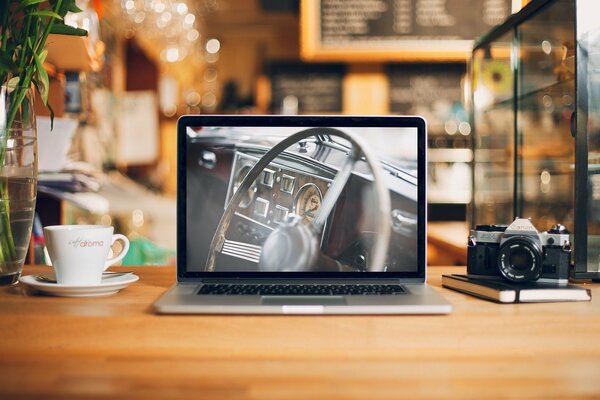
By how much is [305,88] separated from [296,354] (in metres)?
3.60

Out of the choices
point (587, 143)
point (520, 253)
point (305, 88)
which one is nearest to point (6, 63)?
point (520, 253)

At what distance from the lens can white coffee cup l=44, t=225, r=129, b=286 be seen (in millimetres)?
855

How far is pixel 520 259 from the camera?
908mm

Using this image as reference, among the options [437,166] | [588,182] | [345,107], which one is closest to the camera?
[588,182]

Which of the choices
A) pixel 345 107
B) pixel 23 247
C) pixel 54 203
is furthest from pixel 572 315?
pixel 345 107

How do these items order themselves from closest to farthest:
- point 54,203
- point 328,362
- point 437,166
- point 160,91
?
point 328,362 < point 54,203 < point 437,166 < point 160,91

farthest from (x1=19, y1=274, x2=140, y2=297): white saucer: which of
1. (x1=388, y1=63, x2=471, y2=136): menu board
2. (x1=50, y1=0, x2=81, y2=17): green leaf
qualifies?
(x1=388, y1=63, x2=471, y2=136): menu board

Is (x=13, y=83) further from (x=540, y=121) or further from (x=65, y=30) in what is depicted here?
(x=540, y=121)

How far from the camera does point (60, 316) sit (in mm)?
739

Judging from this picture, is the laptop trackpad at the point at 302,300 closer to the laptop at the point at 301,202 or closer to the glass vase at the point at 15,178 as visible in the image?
the laptop at the point at 301,202

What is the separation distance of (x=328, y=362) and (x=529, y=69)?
121cm

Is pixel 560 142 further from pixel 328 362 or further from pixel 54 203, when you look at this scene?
pixel 54 203

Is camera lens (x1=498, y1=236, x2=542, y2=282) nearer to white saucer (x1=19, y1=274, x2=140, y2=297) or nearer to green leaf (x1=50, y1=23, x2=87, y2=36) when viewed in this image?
white saucer (x1=19, y1=274, x2=140, y2=297)

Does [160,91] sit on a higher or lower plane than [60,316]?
higher
